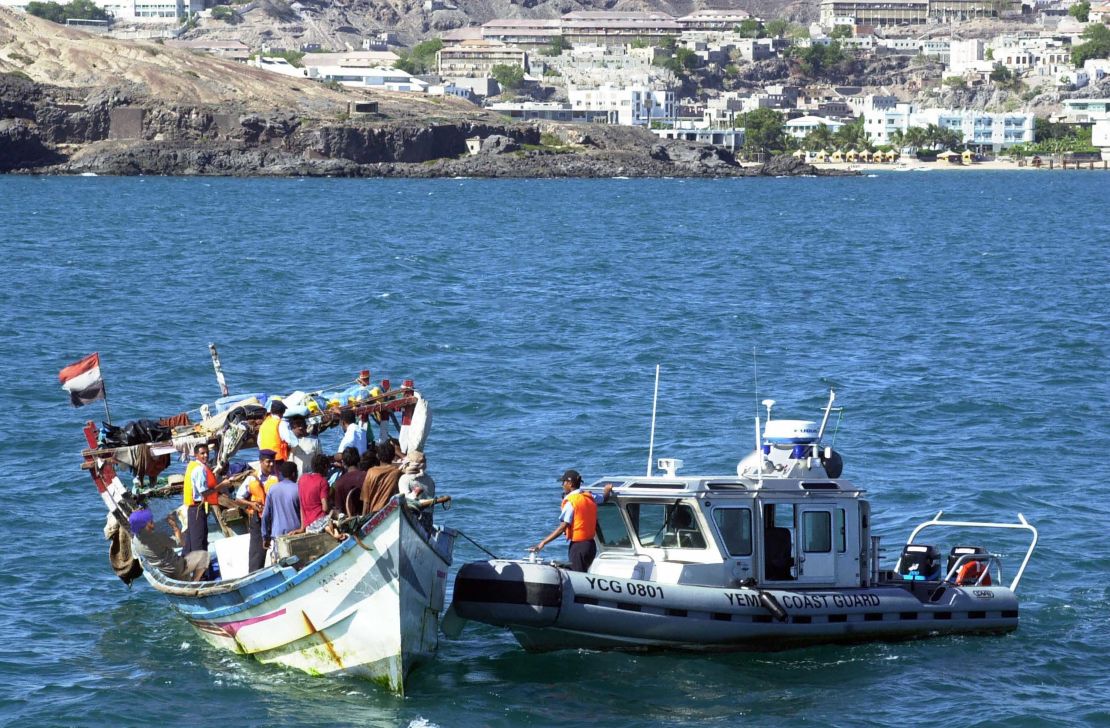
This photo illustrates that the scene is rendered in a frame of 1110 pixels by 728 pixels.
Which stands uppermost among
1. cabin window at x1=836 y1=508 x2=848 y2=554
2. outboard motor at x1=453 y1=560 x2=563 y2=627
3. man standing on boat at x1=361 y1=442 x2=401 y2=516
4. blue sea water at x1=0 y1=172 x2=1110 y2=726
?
man standing on boat at x1=361 y1=442 x2=401 y2=516

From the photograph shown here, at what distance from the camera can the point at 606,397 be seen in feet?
127

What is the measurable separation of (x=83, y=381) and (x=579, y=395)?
1744 centimetres

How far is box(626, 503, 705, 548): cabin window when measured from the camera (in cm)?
1986

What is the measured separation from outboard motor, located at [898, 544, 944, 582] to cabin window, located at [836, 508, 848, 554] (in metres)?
1.69

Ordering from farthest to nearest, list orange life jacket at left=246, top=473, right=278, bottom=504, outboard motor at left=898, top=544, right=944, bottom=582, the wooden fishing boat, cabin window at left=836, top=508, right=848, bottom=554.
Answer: outboard motor at left=898, top=544, right=944, bottom=582
orange life jacket at left=246, top=473, right=278, bottom=504
cabin window at left=836, top=508, right=848, bottom=554
the wooden fishing boat

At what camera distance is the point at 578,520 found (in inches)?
774

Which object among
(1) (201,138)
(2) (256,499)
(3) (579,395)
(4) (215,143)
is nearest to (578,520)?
(2) (256,499)

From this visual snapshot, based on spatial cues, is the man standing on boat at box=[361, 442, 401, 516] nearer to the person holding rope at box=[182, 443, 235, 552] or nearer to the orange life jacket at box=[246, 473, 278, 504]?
the orange life jacket at box=[246, 473, 278, 504]

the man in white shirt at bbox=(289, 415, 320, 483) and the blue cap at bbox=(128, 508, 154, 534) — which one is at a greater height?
the man in white shirt at bbox=(289, 415, 320, 483)

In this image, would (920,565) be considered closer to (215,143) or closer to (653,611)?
(653,611)

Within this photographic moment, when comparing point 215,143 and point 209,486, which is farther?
point 215,143

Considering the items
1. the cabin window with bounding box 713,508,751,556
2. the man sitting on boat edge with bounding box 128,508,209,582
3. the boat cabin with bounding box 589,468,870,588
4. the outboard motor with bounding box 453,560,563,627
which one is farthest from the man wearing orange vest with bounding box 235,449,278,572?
the cabin window with bounding box 713,508,751,556

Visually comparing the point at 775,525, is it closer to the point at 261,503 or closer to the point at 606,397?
the point at 261,503

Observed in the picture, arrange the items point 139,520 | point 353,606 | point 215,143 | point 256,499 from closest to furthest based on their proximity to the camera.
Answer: point 353,606 < point 256,499 < point 139,520 < point 215,143
